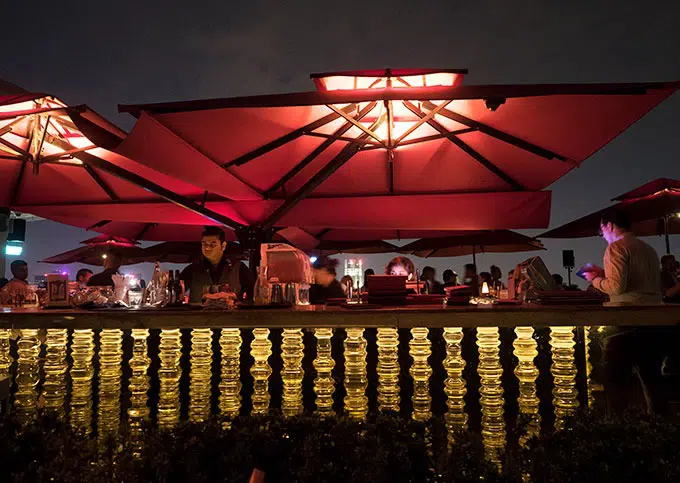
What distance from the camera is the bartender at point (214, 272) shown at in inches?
166

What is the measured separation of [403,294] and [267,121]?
190 cm

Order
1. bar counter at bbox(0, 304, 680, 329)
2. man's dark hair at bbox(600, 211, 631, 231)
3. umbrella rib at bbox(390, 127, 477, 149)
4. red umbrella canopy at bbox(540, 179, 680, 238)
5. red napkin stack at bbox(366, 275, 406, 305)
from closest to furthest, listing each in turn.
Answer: bar counter at bbox(0, 304, 680, 329) → red napkin stack at bbox(366, 275, 406, 305) → man's dark hair at bbox(600, 211, 631, 231) → umbrella rib at bbox(390, 127, 477, 149) → red umbrella canopy at bbox(540, 179, 680, 238)

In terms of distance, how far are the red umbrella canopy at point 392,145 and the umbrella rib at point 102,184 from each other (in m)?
1.45

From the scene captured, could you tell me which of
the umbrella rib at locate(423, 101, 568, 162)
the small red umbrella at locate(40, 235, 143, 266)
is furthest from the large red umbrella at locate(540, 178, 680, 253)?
the small red umbrella at locate(40, 235, 143, 266)

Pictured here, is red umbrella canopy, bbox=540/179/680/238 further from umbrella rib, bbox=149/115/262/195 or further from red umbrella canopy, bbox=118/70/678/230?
umbrella rib, bbox=149/115/262/195

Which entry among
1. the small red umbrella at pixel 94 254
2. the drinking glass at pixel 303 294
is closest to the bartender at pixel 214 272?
the drinking glass at pixel 303 294

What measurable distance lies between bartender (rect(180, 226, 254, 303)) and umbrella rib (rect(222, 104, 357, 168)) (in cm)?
72

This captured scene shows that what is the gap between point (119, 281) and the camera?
3.49 meters

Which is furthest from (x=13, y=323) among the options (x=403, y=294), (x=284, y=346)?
(x=403, y=294)

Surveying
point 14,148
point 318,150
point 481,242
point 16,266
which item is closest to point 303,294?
point 318,150

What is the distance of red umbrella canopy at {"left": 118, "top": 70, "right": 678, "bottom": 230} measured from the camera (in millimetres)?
3238

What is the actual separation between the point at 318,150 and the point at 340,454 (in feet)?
10.1

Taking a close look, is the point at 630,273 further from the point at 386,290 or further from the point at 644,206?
the point at 644,206

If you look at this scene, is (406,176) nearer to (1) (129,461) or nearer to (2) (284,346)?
(2) (284,346)
